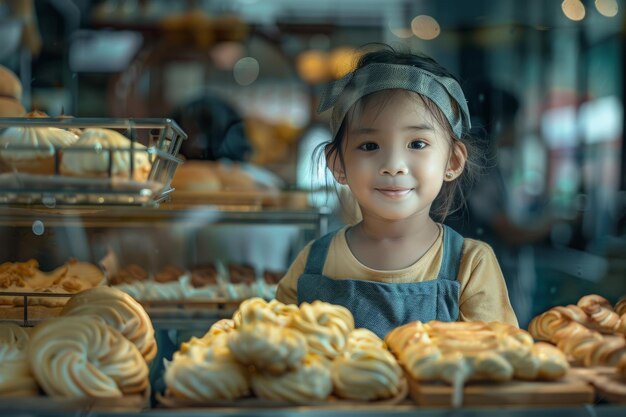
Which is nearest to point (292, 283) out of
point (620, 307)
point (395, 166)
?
point (395, 166)

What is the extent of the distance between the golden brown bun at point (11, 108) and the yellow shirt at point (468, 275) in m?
0.75

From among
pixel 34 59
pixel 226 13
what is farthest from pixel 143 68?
pixel 34 59

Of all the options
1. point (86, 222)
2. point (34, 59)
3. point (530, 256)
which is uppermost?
point (34, 59)

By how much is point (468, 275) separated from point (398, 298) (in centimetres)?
17

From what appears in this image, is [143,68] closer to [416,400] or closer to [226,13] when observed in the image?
[226,13]

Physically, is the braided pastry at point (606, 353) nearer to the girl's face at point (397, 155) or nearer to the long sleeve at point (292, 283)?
the girl's face at point (397, 155)

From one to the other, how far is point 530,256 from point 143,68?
5.94 ft

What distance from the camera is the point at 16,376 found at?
3.82 feet

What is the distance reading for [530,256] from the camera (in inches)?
107

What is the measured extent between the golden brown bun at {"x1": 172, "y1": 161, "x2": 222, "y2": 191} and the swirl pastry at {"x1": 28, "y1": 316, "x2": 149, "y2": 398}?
942 mm

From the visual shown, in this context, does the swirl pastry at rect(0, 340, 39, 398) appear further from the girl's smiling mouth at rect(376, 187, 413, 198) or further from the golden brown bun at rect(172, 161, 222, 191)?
the golden brown bun at rect(172, 161, 222, 191)

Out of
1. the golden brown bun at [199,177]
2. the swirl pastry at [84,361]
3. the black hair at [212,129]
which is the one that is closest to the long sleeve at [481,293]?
the swirl pastry at [84,361]

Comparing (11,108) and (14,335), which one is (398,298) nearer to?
(14,335)

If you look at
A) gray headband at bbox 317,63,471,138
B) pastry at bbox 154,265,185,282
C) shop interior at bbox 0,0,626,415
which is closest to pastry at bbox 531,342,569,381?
shop interior at bbox 0,0,626,415
